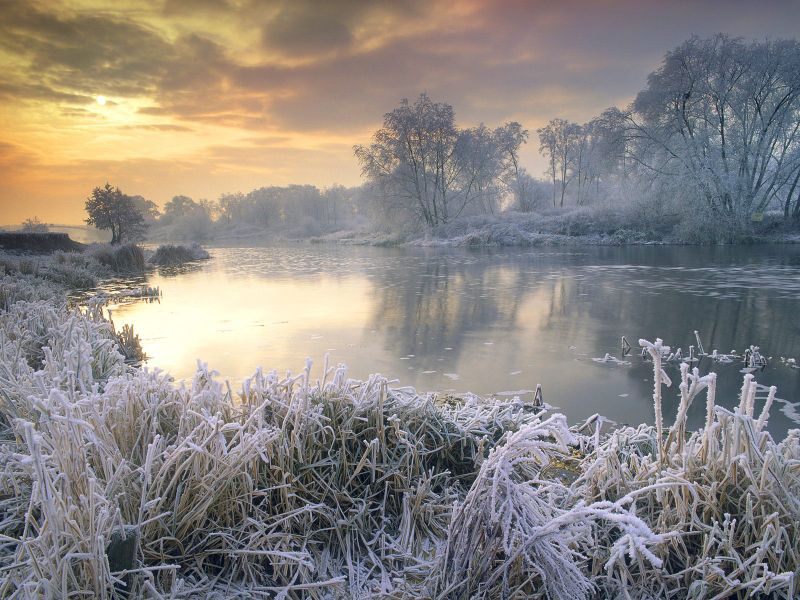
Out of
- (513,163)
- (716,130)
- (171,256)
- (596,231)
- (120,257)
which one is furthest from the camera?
(513,163)

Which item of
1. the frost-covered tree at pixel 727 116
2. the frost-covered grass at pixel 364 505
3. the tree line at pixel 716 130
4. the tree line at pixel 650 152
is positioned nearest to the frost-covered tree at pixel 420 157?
the tree line at pixel 650 152

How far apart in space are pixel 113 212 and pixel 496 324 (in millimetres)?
38096

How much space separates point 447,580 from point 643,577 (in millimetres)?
734

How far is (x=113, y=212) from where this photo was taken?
38125mm

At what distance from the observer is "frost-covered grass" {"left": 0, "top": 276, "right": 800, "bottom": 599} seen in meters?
1.73

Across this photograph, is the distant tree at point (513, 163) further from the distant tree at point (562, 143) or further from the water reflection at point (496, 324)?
the water reflection at point (496, 324)

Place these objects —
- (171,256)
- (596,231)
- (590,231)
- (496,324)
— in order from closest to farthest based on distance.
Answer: (496,324)
(171,256)
(596,231)
(590,231)

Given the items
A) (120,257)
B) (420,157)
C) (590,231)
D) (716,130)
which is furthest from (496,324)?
(420,157)

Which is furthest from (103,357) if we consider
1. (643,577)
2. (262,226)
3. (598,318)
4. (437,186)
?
(262,226)

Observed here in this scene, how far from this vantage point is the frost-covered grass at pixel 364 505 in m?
1.73

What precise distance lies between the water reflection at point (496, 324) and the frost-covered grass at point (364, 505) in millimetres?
2581

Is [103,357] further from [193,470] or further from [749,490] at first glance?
[749,490]

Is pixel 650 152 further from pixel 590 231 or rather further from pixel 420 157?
pixel 420 157

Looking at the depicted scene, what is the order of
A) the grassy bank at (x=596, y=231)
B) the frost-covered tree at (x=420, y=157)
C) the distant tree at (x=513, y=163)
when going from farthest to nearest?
1. the distant tree at (x=513, y=163)
2. the frost-covered tree at (x=420, y=157)
3. the grassy bank at (x=596, y=231)
